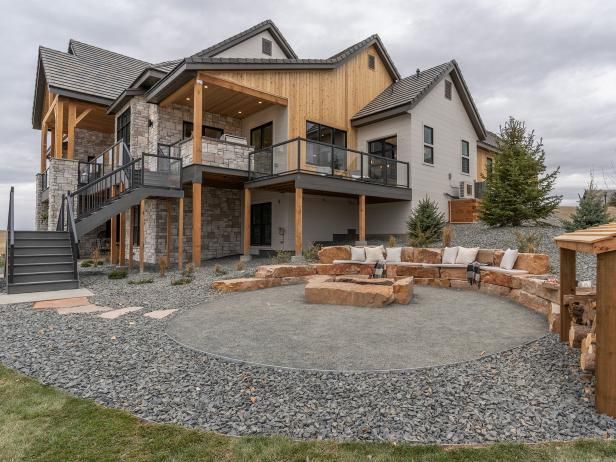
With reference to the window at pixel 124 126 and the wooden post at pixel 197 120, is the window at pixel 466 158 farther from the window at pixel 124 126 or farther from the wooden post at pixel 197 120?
the window at pixel 124 126

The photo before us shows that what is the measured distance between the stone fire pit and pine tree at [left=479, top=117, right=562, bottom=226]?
7886 mm

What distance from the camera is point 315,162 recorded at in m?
12.4

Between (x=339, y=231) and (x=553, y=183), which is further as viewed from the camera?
(x=339, y=231)

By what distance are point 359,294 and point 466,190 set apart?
43.1 feet

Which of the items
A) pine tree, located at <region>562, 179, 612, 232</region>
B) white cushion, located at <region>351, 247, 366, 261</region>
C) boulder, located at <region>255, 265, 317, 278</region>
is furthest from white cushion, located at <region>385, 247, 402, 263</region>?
pine tree, located at <region>562, 179, 612, 232</region>

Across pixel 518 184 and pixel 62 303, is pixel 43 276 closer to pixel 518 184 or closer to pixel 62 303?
pixel 62 303

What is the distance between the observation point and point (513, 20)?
41.4ft

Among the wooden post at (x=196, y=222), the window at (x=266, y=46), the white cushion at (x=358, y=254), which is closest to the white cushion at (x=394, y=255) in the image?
the white cushion at (x=358, y=254)

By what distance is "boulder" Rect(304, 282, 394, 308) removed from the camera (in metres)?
6.89

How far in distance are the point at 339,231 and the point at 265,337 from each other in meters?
11.4

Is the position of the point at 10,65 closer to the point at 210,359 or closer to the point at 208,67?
the point at 208,67

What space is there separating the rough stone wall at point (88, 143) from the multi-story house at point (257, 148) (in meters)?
1.06

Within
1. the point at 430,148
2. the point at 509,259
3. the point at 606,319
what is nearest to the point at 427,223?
the point at 430,148

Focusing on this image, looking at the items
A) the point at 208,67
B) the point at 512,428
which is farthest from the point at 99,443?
the point at 208,67
